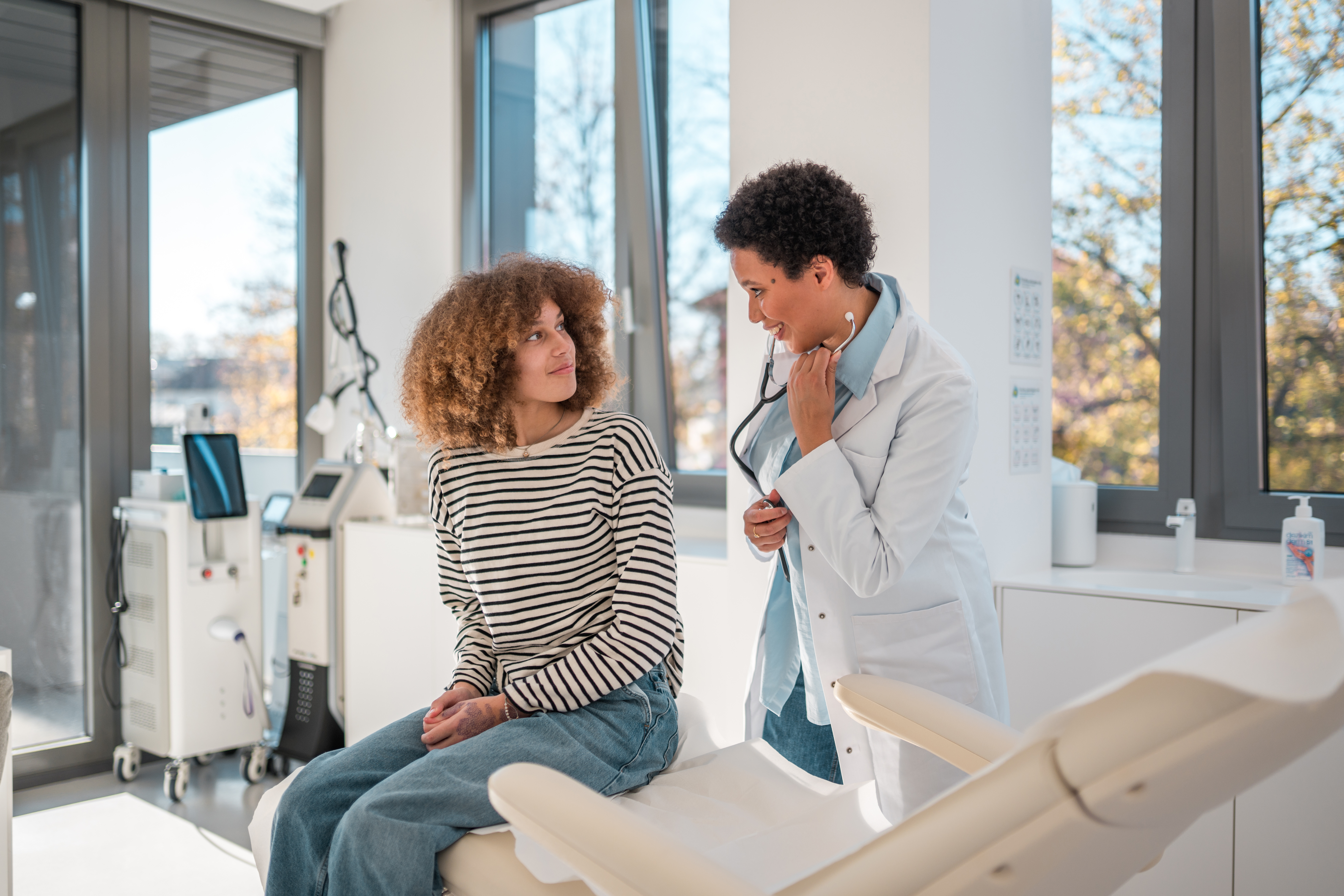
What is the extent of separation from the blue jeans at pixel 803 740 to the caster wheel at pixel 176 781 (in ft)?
7.28

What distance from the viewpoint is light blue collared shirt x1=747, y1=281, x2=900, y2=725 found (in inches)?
62.3

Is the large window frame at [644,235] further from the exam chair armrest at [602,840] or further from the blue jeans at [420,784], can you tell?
the exam chair armrest at [602,840]

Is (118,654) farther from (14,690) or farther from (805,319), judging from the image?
(805,319)

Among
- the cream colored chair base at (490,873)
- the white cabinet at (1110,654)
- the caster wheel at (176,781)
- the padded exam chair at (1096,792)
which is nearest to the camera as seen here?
the padded exam chair at (1096,792)

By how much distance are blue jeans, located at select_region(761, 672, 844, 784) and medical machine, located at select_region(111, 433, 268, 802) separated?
2.21m

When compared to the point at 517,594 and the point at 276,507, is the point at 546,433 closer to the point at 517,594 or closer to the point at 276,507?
the point at 517,594

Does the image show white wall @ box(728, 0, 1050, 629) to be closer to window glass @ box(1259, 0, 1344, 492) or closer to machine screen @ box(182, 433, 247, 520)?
window glass @ box(1259, 0, 1344, 492)

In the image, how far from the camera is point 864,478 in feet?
4.98

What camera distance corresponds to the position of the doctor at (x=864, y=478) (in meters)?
1.46

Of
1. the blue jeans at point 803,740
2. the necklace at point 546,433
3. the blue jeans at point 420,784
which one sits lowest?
the blue jeans at point 803,740

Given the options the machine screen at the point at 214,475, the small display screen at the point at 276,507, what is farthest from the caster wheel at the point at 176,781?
the small display screen at the point at 276,507

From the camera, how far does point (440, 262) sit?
3.79m

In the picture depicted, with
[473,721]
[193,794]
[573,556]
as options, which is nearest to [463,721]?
[473,721]

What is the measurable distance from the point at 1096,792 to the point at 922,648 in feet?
2.92
